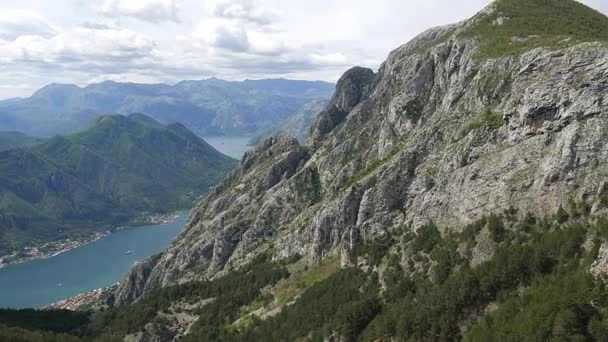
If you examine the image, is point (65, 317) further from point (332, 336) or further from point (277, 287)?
point (332, 336)

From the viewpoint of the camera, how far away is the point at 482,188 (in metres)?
86.9

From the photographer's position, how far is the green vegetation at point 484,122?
3734 inches

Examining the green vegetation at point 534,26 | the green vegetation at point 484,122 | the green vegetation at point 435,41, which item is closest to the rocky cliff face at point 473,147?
the green vegetation at point 484,122

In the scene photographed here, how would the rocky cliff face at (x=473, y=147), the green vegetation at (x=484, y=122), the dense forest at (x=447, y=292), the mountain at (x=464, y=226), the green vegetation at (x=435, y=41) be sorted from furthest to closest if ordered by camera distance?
the green vegetation at (x=435, y=41), the green vegetation at (x=484, y=122), the rocky cliff face at (x=473, y=147), the mountain at (x=464, y=226), the dense forest at (x=447, y=292)

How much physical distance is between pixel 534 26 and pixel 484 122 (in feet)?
171

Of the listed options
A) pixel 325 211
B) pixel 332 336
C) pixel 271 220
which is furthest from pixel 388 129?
pixel 332 336

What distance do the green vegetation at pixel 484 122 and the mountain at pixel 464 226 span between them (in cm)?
54

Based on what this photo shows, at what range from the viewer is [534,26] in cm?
13362

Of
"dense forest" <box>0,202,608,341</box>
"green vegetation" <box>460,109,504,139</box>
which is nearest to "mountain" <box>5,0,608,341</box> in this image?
"dense forest" <box>0,202,608,341</box>

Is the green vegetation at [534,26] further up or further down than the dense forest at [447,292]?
further up

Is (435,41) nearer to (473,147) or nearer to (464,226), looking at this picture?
(473,147)

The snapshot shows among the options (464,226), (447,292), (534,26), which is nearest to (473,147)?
(464,226)

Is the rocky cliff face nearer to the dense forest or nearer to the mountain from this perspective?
the mountain

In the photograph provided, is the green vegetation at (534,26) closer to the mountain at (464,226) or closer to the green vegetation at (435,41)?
the mountain at (464,226)
